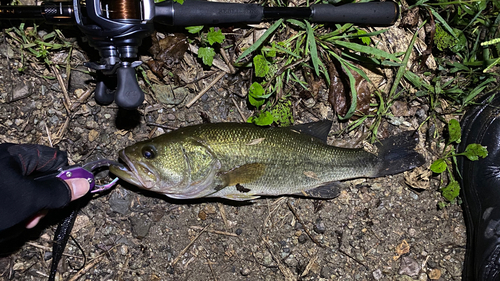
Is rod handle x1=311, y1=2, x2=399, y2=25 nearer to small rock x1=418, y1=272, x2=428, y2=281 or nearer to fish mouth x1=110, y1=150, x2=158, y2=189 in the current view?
fish mouth x1=110, y1=150, x2=158, y2=189

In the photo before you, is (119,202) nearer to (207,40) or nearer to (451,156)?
(207,40)

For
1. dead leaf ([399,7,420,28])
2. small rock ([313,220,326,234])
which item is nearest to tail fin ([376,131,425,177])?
small rock ([313,220,326,234])

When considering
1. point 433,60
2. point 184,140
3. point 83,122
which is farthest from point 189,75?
point 433,60

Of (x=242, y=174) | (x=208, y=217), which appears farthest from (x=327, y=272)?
(x=242, y=174)

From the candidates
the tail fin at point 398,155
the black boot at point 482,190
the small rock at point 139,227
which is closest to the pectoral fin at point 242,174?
the small rock at point 139,227

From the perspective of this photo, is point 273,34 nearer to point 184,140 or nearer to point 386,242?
point 184,140

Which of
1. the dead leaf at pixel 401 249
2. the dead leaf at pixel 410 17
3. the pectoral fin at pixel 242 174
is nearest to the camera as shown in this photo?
the pectoral fin at pixel 242 174

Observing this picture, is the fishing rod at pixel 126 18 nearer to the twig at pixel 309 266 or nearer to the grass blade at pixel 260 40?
the grass blade at pixel 260 40
